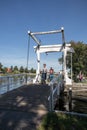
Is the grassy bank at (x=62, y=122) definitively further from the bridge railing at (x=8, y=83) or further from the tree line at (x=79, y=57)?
the tree line at (x=79, y=57)

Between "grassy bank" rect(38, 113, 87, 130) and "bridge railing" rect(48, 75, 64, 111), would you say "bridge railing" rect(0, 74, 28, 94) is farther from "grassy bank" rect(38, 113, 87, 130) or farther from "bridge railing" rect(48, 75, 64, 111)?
"grassy bank" rect(38, 113, 87, 130)

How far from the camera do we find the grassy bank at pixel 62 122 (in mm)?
5902

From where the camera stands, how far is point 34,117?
21.7ft

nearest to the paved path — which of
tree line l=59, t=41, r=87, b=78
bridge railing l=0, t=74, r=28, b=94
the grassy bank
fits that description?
the grassy bank

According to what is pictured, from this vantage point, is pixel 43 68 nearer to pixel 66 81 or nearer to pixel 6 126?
pixel 66 81

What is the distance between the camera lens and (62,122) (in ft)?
20.4

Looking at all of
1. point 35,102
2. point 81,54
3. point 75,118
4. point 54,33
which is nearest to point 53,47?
point 54,33

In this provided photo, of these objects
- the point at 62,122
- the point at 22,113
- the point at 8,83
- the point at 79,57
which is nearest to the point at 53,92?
the point at 22,113

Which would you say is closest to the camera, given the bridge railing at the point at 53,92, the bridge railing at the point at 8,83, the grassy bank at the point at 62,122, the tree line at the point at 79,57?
the grassy bank at the point at 62,122

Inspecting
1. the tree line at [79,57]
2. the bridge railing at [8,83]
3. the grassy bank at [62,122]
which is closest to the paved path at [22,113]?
the grassy bank at [62,122]

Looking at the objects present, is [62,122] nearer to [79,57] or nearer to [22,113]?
[22,113]

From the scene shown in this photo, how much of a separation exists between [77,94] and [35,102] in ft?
31.9

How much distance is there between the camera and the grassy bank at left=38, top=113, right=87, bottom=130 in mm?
5902

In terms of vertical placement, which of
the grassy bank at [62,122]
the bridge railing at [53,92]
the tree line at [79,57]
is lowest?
the grassy bank at [62,122]
